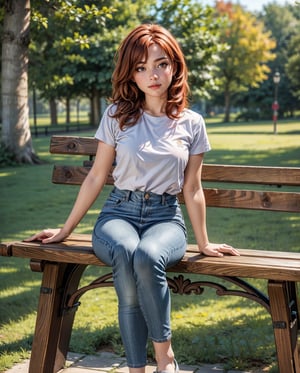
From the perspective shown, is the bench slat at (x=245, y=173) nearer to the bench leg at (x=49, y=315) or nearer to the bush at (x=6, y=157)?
the bench leg at (x=49, y=315)

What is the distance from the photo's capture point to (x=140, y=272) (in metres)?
2.96

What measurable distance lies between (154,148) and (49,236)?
2.39ft

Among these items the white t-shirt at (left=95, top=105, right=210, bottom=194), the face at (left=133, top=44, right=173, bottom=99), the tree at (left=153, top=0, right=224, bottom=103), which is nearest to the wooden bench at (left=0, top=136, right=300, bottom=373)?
the white t-shirt at (left=95, top=105, right=210, bottom=194)

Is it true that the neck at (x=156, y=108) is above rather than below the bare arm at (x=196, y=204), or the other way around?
above

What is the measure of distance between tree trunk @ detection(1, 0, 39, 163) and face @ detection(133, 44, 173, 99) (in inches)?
471

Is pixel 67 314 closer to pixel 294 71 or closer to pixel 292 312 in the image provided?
pixel 292 312

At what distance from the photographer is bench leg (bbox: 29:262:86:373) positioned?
3496 millimetres

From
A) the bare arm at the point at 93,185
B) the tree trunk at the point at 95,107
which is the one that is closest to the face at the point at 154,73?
the bare arm at the point at 93,185

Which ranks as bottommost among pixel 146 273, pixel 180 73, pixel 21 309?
pixel 21 309

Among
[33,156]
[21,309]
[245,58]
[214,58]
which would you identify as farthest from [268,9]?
[21,309]

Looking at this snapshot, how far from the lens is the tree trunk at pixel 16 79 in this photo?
15305 millimetres

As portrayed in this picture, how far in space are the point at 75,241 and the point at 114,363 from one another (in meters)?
0.79

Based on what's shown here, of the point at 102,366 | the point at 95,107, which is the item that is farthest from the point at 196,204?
the point at 95,107

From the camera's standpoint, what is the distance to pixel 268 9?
300 feet
